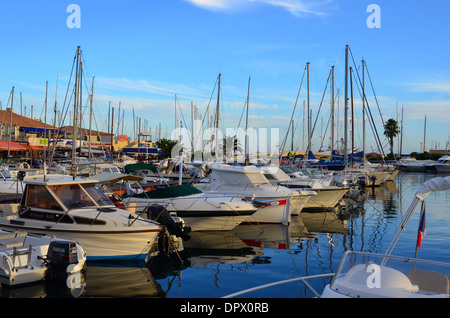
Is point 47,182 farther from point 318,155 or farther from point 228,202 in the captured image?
point 318,155

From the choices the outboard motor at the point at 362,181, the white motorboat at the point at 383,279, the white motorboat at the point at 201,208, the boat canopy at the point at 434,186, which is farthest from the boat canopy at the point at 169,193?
the outboard motor at the point at 362,181

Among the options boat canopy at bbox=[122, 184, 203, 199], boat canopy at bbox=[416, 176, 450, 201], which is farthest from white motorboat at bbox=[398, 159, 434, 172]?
boat canopy at bbox=[416, 176, 450, 201]

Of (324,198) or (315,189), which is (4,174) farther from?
(324,198)

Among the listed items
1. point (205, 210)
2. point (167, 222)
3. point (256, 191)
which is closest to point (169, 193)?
point (205, 210)

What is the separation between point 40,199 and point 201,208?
248 inches

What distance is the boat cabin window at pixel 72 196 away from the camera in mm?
12789

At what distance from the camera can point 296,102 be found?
4038 cm

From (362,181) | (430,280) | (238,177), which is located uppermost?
(238,177)

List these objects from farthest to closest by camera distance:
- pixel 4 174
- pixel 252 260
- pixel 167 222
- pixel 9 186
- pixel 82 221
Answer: pixel 4 174 → pixel 9 186 → pixel 167 222 → pixel 252 260 → pixel 82 221

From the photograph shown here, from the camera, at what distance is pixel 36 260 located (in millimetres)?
10219

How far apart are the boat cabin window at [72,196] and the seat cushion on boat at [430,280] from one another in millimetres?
9296

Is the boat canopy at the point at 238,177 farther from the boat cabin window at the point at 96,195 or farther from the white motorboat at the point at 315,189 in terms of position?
the boat cabin window at the point at 96,195

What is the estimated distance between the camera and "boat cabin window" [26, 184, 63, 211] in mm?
12633

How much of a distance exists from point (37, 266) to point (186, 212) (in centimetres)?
759
